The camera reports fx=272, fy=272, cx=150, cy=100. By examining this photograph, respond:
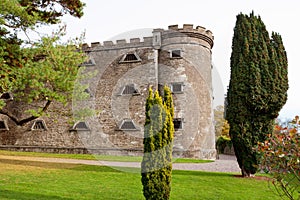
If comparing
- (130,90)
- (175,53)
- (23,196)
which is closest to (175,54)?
(175,53)

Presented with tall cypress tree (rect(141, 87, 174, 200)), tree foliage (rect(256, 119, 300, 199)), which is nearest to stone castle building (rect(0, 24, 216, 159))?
tall cypress tree (rect(141, 87, 174, 200))

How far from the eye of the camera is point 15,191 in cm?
818

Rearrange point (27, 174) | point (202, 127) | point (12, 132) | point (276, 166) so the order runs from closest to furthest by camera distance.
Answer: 1. point (276, 166)
2. point (27, 174)
3. point (202, 127)
4. point (12, 132)

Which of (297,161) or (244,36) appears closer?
(297,161)

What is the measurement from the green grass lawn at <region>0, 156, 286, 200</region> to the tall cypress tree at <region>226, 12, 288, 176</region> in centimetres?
183

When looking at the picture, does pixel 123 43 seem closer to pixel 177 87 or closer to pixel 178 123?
pixel 177 87

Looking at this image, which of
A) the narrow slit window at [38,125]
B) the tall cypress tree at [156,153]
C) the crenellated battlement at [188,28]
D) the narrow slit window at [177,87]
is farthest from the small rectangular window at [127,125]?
the tall cypress tree at [156,153]

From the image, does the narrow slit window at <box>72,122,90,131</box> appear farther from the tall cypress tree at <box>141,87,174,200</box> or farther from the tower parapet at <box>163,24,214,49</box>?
the tall cypress tree at <box>141,87,174,200</box>

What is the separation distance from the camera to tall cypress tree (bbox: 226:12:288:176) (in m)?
12.7

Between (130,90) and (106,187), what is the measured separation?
14.7 m

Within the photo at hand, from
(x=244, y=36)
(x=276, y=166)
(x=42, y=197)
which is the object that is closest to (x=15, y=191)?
(x=42, y=197)

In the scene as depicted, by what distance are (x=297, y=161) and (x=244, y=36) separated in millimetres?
9662

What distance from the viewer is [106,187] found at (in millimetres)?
9359

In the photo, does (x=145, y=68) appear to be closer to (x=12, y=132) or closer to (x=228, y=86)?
(x=228, y=86)
